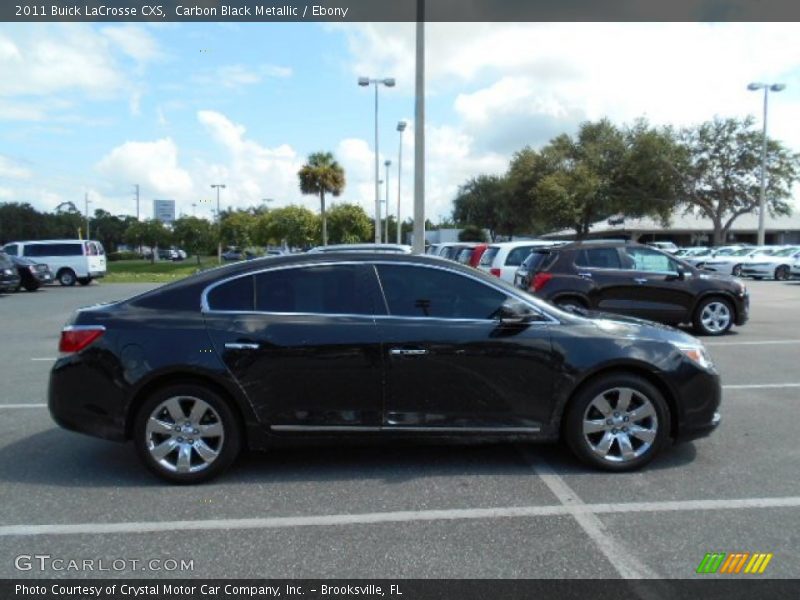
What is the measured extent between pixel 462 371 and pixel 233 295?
1.74 m

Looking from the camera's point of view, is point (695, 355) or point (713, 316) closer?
point (695, 355)

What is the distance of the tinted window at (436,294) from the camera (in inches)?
182

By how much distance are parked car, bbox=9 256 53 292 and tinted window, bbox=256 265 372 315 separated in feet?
77.3

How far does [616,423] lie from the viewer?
15.1ft

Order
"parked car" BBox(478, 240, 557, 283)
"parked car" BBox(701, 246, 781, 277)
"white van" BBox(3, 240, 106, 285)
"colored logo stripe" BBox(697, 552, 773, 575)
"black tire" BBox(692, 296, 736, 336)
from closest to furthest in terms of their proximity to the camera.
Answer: "colored logo stripe" BBox(697, 552, 773, 575) < "black tire" BBox(692, 296, 736, 336) < "parked car" BBox(478, 240, 557, 283) < "white van" BBox(3, 240, 106, 285) < "parked car" BBox(701, 246, 781, 277)

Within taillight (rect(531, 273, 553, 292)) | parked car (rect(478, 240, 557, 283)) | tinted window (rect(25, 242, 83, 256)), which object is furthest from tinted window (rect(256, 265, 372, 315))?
tinted window (rect(25, 242, 83, 256))

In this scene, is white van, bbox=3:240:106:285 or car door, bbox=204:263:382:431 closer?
car door, bbox=204:263:382:431

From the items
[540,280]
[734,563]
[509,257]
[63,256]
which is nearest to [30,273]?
[63,256]

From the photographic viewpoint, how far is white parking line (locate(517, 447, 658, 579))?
3.29m

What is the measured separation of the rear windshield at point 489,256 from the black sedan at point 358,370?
8794 mm

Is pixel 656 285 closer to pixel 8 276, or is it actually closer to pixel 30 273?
pixel 8 276

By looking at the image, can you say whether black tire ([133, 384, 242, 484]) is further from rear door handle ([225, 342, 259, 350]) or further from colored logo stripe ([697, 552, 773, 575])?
colored logo stripe ([697, 552, 773, 575])
